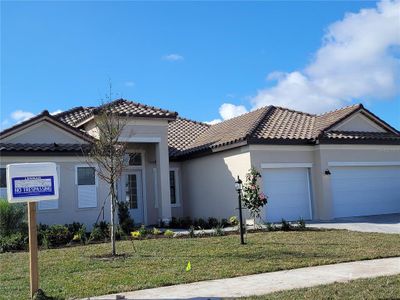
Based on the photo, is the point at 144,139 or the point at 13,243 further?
the point at 144,139

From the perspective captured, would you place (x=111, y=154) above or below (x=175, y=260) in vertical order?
above

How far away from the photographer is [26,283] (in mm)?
8906

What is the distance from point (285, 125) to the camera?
2158 cm

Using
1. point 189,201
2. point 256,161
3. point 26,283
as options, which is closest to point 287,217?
point 256,161

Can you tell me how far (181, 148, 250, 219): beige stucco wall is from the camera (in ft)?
66.2

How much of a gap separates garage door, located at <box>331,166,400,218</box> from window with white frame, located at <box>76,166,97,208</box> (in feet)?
31.9

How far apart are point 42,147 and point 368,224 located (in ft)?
39.6

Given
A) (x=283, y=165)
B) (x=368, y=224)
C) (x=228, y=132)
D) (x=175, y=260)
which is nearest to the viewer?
(x=175, y=260)

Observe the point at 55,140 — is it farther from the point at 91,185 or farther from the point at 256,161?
the point at 256,161

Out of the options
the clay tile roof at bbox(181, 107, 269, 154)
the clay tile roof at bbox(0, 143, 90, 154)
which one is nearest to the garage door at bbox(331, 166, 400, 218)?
the clay tile roof at bbox(181, 107, 269, 154)

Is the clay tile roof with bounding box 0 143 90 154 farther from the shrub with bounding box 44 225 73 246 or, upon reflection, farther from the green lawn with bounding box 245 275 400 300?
the green lawn with bounding box 245 275 400 300

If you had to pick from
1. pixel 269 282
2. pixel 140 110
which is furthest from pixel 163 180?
pixel 269 282

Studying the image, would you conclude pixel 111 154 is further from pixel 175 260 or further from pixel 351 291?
pixel 351 291

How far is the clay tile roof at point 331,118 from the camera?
68.8 feet
